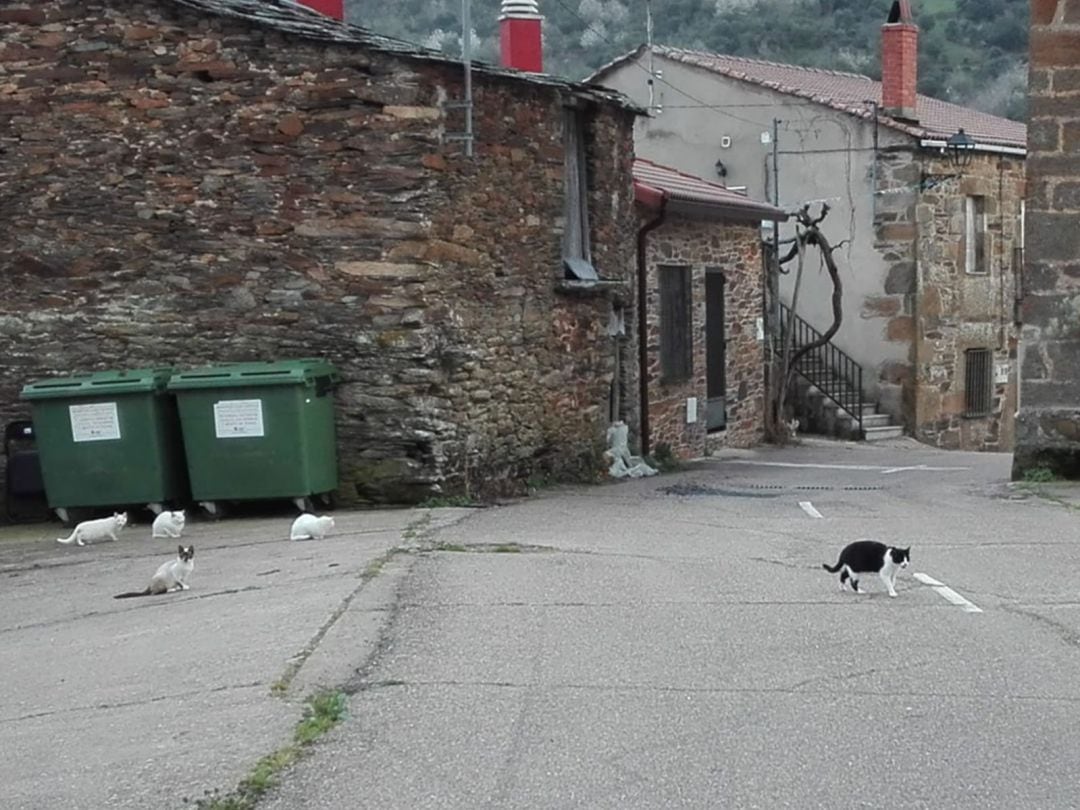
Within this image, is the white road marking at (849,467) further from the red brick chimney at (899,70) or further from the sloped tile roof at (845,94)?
the red brick chimney at (899,70)

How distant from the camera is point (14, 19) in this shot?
44.2 feet

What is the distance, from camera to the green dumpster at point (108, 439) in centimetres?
1269

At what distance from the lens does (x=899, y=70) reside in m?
27.2

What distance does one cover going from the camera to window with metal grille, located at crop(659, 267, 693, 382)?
63.4 feet

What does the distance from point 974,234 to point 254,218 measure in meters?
18.1

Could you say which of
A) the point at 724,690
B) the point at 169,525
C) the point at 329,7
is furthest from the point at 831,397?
the point at 724,690

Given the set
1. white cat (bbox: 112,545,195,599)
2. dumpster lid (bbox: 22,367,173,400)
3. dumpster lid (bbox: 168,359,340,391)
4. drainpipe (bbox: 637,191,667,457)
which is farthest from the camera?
drainpipe (bbox: 637,191,667,457)

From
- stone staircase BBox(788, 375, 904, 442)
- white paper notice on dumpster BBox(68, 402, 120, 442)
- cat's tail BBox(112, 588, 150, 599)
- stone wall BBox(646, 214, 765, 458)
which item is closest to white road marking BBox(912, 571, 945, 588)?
cat's tail BBox(112, 588, 150, 599)

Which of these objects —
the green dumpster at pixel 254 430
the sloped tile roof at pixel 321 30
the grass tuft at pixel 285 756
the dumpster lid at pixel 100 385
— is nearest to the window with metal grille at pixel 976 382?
the sloped tile roof at pixel 321 30

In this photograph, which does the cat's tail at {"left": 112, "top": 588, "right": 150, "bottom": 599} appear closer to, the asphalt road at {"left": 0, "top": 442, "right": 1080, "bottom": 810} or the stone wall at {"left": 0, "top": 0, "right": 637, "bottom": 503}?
the asphalt road at {"left": 0, "top": 442, "right": 1080, "bottom": 810}

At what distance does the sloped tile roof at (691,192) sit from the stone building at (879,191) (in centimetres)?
450

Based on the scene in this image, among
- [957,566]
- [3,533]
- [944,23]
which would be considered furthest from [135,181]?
[944,23]

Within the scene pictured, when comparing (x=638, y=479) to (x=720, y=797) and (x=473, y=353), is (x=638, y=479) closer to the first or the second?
(x=473, y=353)

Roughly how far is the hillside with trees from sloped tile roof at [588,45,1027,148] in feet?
57.7
